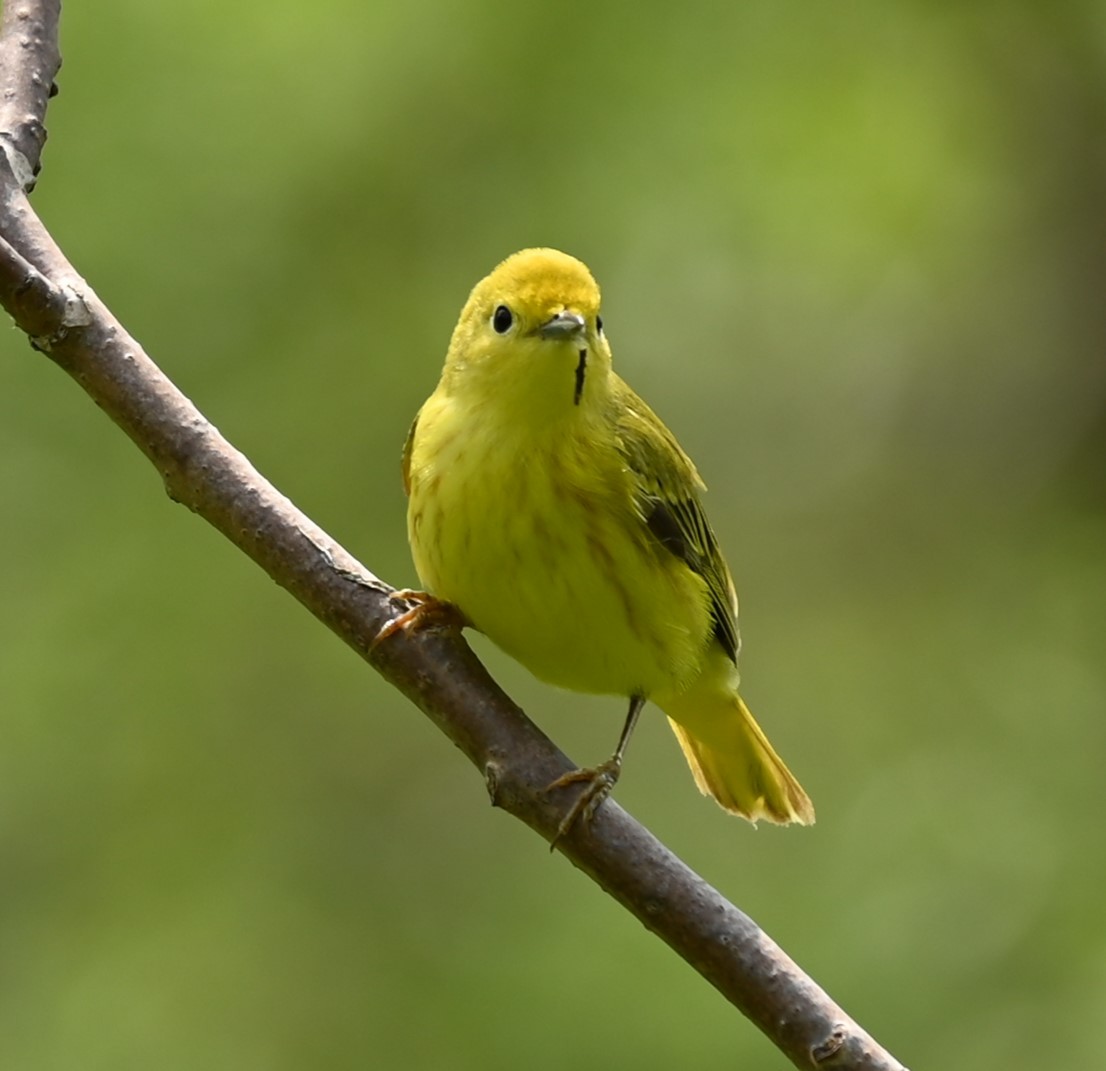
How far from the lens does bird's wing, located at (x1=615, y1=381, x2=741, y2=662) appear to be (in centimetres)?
373

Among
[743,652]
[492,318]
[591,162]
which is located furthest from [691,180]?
[492,318]

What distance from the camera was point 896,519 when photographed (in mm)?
7961

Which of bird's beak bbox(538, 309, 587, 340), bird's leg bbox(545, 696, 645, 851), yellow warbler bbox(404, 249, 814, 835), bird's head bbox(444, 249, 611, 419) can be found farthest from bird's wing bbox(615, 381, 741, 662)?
bird's leg bbox(545, 696, 645, 851)

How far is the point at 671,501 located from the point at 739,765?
2.71 ft

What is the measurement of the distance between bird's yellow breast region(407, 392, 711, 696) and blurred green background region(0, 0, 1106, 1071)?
1.87m

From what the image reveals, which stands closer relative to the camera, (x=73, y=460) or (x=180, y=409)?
(x=180, y=409)

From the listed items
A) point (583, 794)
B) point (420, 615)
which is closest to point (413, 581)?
point (420, 615)

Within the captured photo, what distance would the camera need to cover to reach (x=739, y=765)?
429 cm

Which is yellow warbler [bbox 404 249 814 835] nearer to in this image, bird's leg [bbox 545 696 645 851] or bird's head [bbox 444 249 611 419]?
bird's head [bbox 444 249 611 419]

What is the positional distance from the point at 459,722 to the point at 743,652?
450 centimetres

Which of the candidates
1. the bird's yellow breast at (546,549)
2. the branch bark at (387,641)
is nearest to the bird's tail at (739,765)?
the bird's yellow breast at (546,549)

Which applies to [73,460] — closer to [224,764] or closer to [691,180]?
[224,764]

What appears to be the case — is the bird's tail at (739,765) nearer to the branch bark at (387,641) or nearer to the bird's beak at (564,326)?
the bird's beak at (564,326)

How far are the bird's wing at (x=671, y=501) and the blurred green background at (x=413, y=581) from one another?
1.55 m
